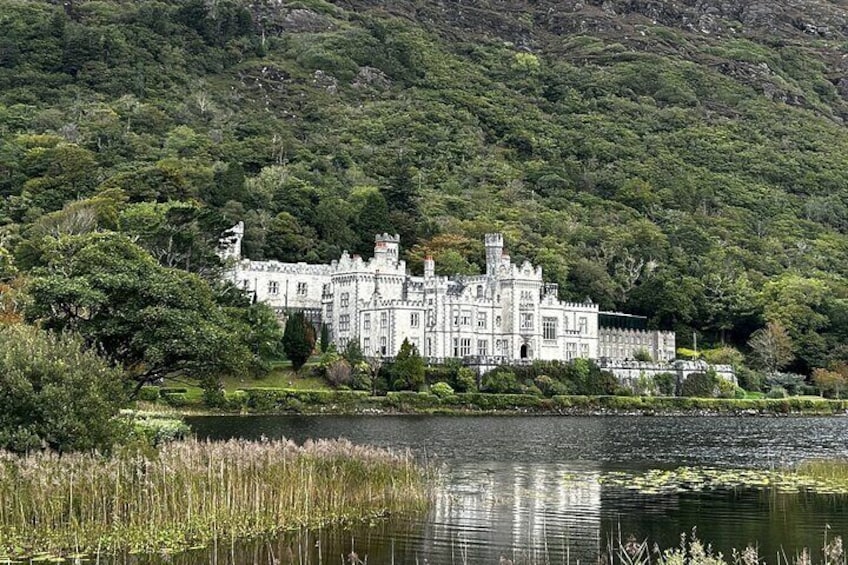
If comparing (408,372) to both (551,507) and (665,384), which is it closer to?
(665,384)

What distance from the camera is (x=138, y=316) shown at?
39.8 metres

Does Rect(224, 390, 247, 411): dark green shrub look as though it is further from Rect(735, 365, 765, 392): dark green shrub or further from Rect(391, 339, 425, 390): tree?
Rect(735, 365, 765, 392): dark green shrub

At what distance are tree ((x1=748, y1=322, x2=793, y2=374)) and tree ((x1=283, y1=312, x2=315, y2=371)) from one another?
45.4 meters

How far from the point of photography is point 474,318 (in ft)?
332

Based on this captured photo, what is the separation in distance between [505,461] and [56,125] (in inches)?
4703

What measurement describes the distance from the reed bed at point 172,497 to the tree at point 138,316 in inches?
449

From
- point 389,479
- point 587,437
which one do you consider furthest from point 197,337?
point 587,437

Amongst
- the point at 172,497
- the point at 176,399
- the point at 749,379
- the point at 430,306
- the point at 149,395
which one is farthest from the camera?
the point at 749,379

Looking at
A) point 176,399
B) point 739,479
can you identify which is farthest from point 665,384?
point 739,479

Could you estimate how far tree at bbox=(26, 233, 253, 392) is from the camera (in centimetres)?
3959

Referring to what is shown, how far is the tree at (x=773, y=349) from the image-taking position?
112125mm

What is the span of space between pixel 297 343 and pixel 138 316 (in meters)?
47.4

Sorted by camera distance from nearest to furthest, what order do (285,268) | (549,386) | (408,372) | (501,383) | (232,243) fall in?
(408,372) → (501,383) → (549,386) → (232,243) → (285,268)

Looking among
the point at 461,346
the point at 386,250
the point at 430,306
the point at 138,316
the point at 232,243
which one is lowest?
the point at 138,316
